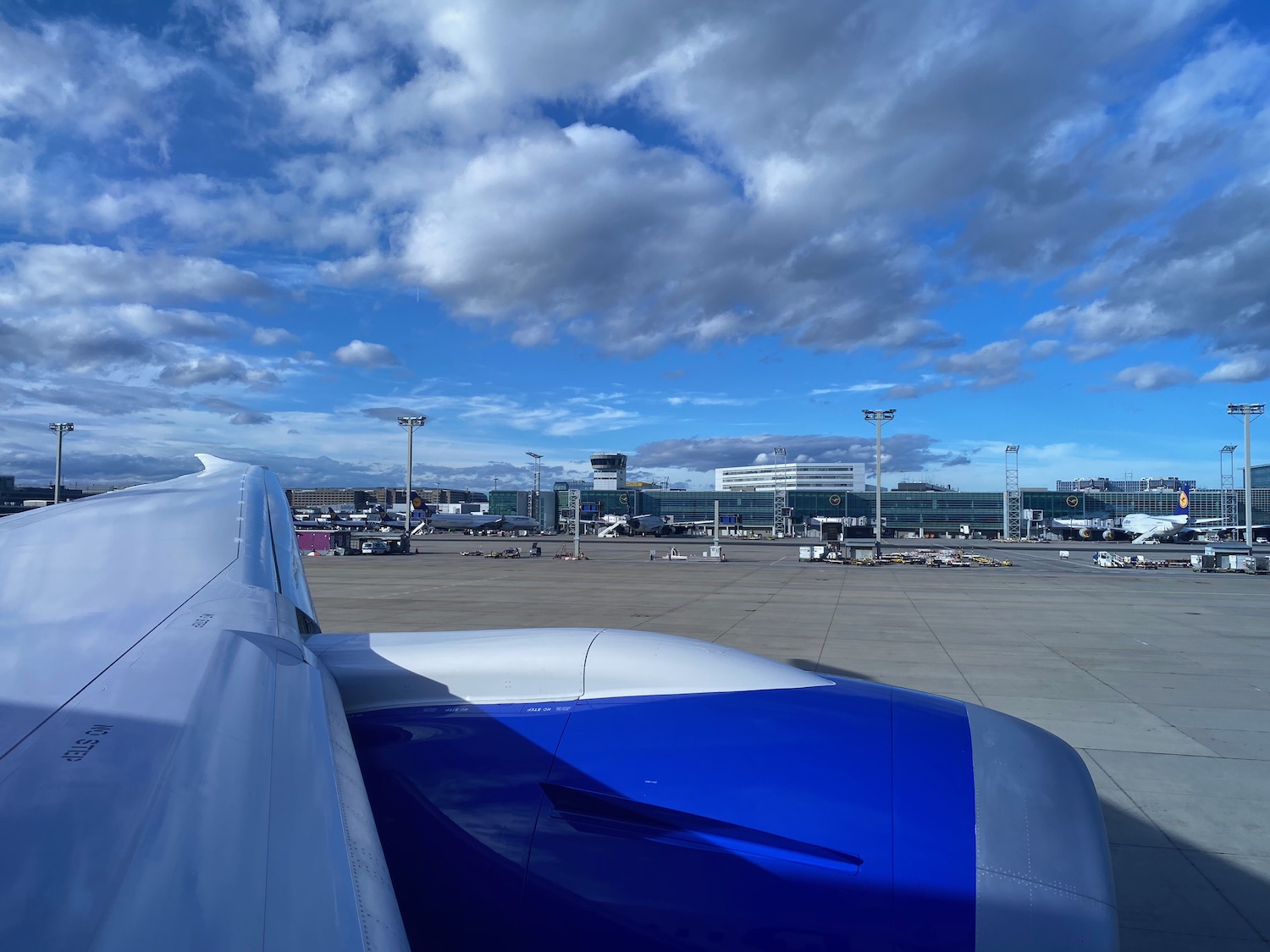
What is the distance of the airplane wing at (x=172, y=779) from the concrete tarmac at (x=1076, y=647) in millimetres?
5886

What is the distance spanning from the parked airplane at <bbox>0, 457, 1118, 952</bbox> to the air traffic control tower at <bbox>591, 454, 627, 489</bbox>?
13610 centimetres

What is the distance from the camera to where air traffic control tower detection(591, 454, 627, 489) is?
140875 mm

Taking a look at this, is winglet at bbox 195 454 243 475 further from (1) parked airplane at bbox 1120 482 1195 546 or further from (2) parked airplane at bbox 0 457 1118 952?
(1) parked airplane at bbox 1120 482 1195 546

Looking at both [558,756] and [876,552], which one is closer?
[558,756]

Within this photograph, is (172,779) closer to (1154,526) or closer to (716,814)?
(716,814)

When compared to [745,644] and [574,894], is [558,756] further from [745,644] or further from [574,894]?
[745,644]

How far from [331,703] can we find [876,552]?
180 feet

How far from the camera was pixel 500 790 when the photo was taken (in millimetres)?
3500

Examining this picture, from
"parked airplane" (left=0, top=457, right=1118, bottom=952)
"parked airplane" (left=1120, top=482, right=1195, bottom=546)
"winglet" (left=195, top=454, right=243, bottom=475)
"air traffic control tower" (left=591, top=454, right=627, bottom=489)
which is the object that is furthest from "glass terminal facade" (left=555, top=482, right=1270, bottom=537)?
"parked airplane" (left=0, top=457, right=1118, bottom=952)

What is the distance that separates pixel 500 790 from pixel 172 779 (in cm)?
180

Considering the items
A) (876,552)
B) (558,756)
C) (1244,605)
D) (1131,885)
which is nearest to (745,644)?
(1131,885)

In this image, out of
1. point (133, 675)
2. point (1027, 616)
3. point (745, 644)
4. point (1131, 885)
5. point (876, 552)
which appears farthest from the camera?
point (876, 552)

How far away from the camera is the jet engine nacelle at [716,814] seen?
2953mm

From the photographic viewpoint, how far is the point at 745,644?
16.6 metres
